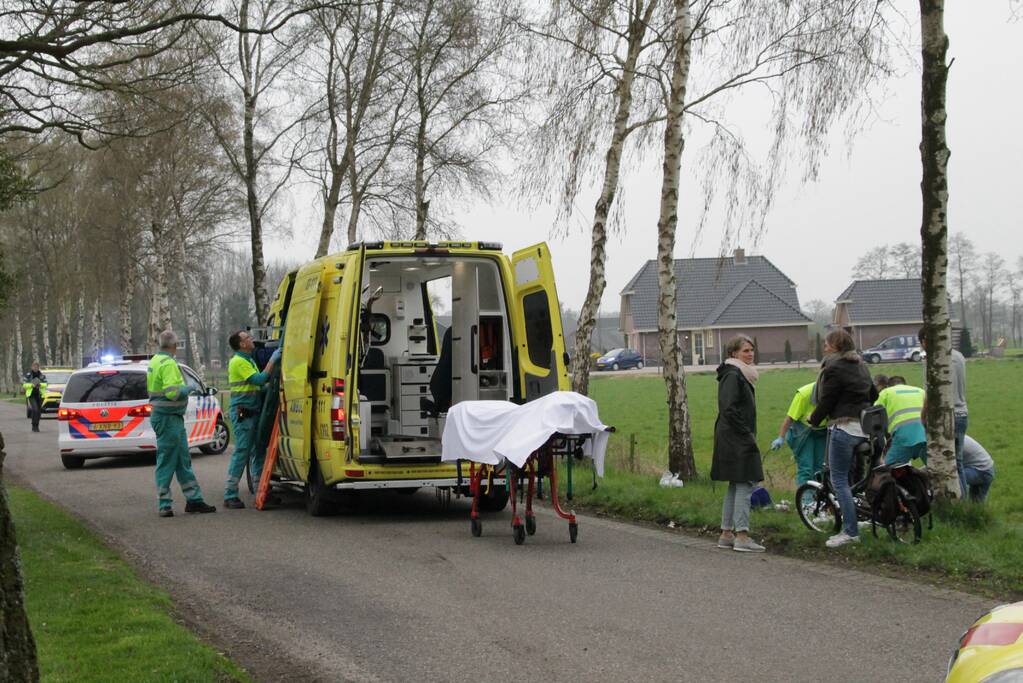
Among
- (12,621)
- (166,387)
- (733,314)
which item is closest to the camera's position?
(12,621)

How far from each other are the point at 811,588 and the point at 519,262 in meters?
5.31

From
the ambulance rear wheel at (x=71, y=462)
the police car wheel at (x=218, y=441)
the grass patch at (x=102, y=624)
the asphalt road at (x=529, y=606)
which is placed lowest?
the asphalt road at (x=529, y=606)

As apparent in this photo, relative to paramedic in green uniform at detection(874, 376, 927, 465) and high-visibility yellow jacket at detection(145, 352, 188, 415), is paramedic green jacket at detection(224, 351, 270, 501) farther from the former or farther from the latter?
paramedic in green uniform at detection(874, 376, 927, 465)

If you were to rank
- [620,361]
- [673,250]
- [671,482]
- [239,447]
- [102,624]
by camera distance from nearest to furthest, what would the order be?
[102,624] < [239,447] < [671,482] < [673,250] < [620,361]

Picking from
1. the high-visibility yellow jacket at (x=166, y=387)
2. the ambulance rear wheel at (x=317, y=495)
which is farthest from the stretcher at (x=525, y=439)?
the high-visibility yellow jacket at (x=166, y=387)

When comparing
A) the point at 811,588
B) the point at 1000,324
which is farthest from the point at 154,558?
the point at 1000,324

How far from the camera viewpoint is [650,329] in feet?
272

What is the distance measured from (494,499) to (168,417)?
3727mm

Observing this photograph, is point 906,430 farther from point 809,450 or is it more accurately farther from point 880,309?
point 880,309

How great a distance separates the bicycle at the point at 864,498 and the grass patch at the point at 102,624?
18.0 ft

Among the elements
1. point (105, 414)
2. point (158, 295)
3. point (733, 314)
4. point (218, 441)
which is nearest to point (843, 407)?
point (105, 414)

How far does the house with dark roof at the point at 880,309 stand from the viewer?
85.2 metres

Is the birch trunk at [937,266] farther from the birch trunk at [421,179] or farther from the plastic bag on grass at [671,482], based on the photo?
the birch trunk at [421,179]

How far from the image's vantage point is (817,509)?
10.6 metres
